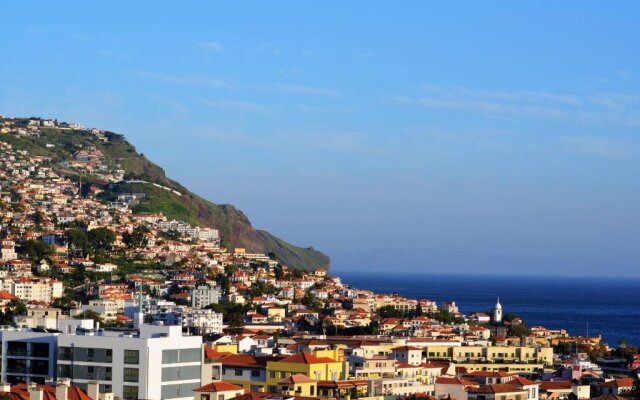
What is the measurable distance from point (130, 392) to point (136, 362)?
0.85m

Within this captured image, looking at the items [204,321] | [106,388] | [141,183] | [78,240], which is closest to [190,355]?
[106,388]

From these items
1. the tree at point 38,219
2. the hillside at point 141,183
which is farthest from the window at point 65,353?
the hillside at point 141,183

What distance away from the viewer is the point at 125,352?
135 ft

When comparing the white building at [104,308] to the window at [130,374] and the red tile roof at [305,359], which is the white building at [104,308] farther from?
the window at [130,374]

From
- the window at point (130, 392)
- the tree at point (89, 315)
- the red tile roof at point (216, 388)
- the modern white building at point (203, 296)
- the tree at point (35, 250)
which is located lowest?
the window at point (130, 392)

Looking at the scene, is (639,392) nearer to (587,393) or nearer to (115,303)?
(587,393)

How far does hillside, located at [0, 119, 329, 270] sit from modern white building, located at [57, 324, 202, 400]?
115739 millimetres

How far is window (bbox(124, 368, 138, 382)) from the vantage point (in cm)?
4072

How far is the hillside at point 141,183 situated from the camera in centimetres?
16588

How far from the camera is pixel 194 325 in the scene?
284 ft

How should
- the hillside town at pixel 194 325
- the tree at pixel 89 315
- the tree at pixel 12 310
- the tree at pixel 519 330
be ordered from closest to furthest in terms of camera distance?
the hillside town at pixel 194 325 < the tree at pixel 12 310 < the tree at pixel 89 315 < the tree at pixel 519 330

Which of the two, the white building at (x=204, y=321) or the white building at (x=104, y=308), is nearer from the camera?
the white building at (x=204, y=321)

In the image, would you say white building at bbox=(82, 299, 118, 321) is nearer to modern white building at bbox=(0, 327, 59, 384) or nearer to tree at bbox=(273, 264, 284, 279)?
tree at bbox=(273, 264, 284, 279)

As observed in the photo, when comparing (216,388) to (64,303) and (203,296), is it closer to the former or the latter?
(64,303)
